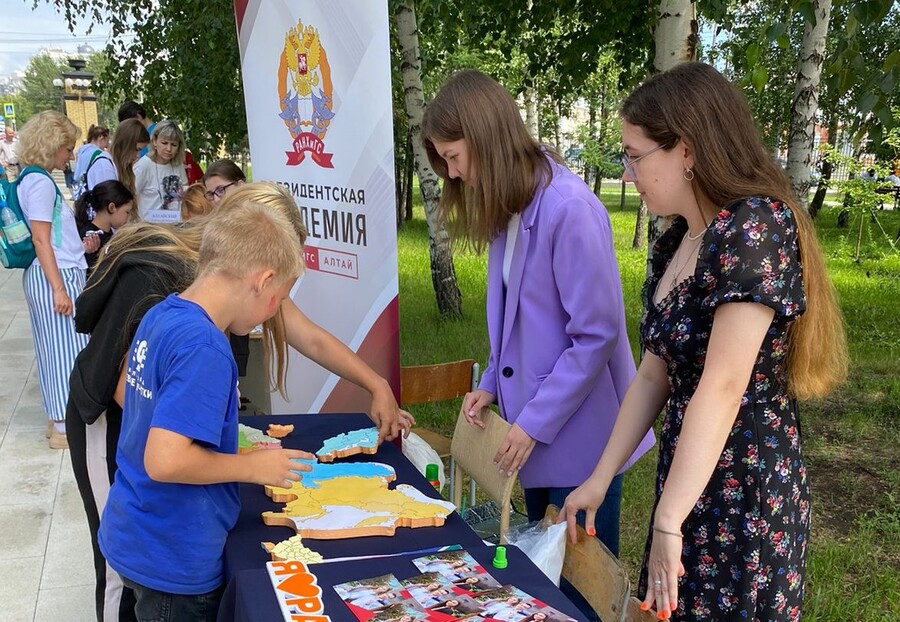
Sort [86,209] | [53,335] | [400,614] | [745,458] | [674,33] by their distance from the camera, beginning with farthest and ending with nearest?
[86,209], [53,335], [674,33], [745,458], [400,614]

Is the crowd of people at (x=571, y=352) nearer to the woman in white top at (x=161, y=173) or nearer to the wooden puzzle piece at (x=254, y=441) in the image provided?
the wooden puzzle piece at (x=254, y=441)

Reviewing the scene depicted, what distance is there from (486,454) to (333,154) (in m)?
1.32

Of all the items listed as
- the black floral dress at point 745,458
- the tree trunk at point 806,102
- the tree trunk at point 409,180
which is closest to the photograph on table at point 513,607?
the black floral dress at point 745,458

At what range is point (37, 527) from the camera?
320cm

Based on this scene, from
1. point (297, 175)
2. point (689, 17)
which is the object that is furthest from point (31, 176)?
point (689, 17)

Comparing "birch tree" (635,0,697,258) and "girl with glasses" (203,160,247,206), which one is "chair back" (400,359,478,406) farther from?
"girl with glasses" (203,160,247,206)

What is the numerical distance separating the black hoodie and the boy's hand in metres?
0.47

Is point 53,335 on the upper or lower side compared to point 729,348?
lower

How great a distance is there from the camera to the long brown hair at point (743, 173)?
133 cm

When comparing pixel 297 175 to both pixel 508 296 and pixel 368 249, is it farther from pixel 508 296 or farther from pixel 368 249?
pixel 508 296

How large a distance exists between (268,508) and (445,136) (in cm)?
100

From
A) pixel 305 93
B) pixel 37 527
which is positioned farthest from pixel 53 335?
pixel 305 93

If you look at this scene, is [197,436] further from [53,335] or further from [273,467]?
[53,335]

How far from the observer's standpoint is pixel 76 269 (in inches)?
158
